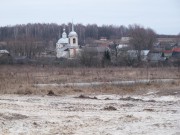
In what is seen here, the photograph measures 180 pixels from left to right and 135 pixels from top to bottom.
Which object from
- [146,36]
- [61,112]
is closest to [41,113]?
[61,112]

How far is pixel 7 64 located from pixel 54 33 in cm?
8221

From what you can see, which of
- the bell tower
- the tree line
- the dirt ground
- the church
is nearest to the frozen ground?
the dirt ground

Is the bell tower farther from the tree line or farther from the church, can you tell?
the tree line

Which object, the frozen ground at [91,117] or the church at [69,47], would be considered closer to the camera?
the frozen ground at [91,117]

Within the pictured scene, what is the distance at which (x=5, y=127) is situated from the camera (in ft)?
45.9

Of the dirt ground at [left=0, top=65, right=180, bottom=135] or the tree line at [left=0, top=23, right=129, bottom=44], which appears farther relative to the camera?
the tree line at [left=0, top=23, right=129, bottom=44]

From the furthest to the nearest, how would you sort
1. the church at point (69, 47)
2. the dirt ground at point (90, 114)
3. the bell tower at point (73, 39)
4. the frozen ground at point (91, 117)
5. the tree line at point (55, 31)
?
the tree line at point (55, 31)
the bell tower at point (73, 39)
the church at point (69, 47)
the dirt ground at point (90, 114)
the frozen ground at point (91, 117)

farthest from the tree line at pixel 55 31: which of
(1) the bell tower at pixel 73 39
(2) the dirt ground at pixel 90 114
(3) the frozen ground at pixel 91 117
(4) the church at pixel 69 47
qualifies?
(3) the frozen ground at pixel 91 117

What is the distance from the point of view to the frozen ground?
13672 millimetres

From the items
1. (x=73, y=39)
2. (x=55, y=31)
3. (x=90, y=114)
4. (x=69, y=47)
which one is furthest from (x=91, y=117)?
(x=55, y=31)

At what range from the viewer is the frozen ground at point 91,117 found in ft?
44.9

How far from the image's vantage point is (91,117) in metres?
16.5

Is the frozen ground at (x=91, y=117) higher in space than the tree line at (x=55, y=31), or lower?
lower

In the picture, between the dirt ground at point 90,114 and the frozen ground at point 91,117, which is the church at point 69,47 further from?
the frozen ground at point 91,117
